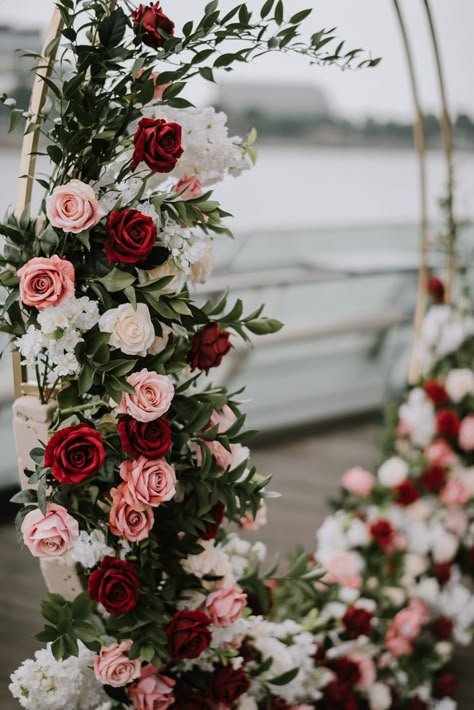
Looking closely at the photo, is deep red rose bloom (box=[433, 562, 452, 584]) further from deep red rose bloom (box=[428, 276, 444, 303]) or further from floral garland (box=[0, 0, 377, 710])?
floral garland (box=[0, 0, 377, 710])

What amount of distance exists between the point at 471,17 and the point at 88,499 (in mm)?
2876

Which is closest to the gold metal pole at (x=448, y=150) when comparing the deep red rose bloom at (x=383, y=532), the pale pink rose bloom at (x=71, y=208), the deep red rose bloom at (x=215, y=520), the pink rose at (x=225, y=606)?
the deep red rose bloom at (x=383, y=532)

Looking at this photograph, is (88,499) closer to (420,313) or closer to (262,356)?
(420,313)

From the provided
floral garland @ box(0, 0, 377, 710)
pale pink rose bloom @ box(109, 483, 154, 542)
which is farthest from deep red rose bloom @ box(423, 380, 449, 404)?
pale pink rose bloom @ box(109, 483, 154, 542)

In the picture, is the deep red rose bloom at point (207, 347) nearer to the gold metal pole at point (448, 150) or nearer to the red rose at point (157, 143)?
the red rose at point (157, 143)

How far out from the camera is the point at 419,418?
8.07ft

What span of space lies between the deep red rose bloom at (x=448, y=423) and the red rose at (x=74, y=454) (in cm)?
150

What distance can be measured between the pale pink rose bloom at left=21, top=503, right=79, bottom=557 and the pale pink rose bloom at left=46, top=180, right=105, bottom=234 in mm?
417

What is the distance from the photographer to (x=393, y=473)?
238cm

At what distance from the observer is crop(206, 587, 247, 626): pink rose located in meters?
1.41

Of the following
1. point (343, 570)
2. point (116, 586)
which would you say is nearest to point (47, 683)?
point (116, 586)

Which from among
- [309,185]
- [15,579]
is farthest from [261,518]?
[309,185]

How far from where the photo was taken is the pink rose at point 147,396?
3.82 ft

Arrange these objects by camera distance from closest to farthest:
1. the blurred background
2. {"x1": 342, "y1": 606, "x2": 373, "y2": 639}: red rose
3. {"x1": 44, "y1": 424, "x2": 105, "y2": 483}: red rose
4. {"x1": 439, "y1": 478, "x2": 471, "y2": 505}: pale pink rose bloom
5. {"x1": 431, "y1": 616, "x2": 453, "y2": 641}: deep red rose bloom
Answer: {"x1": 44, "y1": 424, "x2": 105, "y2": 483}: red rose
{"x1": 342, "y1": 606, "x2": 373, "y2": 639}: red rose
{"x1": 431, "y1": 616, "x2": 453, "y2": 641}: deep red rose bloom
{"x1": 439, "y1": 478, "x2": 471, "y2": 505}: pale pink rose bloom
the blurred background
